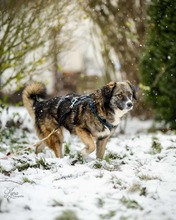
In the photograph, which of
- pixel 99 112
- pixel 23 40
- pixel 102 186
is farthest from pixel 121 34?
pixel 102 186

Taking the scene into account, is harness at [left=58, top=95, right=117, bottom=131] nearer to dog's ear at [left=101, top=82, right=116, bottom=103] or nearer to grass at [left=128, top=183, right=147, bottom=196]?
dog's ear at [left=101, top=82, right=116, bottom=103]

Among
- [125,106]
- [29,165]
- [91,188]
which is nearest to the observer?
[91,188]

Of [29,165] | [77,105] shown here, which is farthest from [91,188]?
[77,105]

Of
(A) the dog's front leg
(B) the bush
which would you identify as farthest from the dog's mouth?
(B) the bush

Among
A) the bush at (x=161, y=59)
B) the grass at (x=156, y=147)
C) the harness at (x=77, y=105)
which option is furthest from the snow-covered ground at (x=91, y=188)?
the bush at (x=161, y=59)

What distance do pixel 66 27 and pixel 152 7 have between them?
226 cm

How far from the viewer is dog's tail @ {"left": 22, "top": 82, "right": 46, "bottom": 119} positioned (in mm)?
6273

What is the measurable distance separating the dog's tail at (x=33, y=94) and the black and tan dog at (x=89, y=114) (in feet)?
0.76

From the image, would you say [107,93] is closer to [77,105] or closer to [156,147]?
[77,105]

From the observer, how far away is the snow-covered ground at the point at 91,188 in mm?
3340

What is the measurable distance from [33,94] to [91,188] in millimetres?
2770

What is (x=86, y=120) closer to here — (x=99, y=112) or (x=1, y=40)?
(x=99, y=112)

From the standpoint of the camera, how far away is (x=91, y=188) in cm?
398

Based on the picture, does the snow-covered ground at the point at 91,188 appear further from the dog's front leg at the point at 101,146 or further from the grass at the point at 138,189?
the dog's front leg at the point at 101,146
